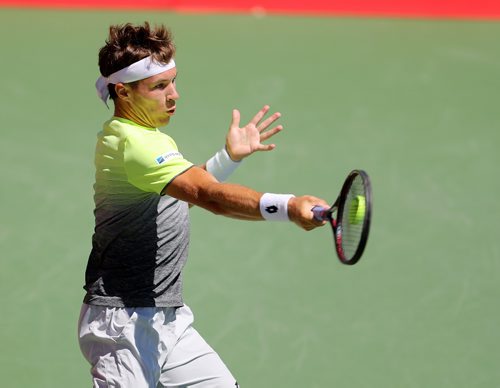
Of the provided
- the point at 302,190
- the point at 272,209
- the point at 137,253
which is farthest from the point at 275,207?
the point at 302,190

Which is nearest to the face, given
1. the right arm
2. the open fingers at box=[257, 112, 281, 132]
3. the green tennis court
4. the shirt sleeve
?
the shirt sleeve

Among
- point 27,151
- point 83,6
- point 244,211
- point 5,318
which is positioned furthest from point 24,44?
point 244,211

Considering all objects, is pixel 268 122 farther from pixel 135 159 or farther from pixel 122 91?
pixel 135 159

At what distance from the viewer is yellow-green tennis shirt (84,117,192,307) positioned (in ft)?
16.0

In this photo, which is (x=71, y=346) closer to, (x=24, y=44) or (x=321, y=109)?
(x=321, y=109)

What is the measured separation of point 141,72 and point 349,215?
126 cm

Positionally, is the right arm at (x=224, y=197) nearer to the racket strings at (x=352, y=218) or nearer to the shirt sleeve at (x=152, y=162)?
the shirt sleeve at (x=152, y=162)

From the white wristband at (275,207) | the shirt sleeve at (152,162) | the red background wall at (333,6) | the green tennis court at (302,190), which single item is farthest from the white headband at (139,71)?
the red background wall at (333,6)

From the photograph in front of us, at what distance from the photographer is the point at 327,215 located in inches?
163

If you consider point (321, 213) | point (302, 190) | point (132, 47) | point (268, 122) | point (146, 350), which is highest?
point (132, 47)

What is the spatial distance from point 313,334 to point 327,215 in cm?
250

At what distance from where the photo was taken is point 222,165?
5.47 meters

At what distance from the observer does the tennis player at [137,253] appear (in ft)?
15.9

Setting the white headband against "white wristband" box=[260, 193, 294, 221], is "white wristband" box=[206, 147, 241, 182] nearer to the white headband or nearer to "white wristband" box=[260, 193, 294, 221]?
the white headband
